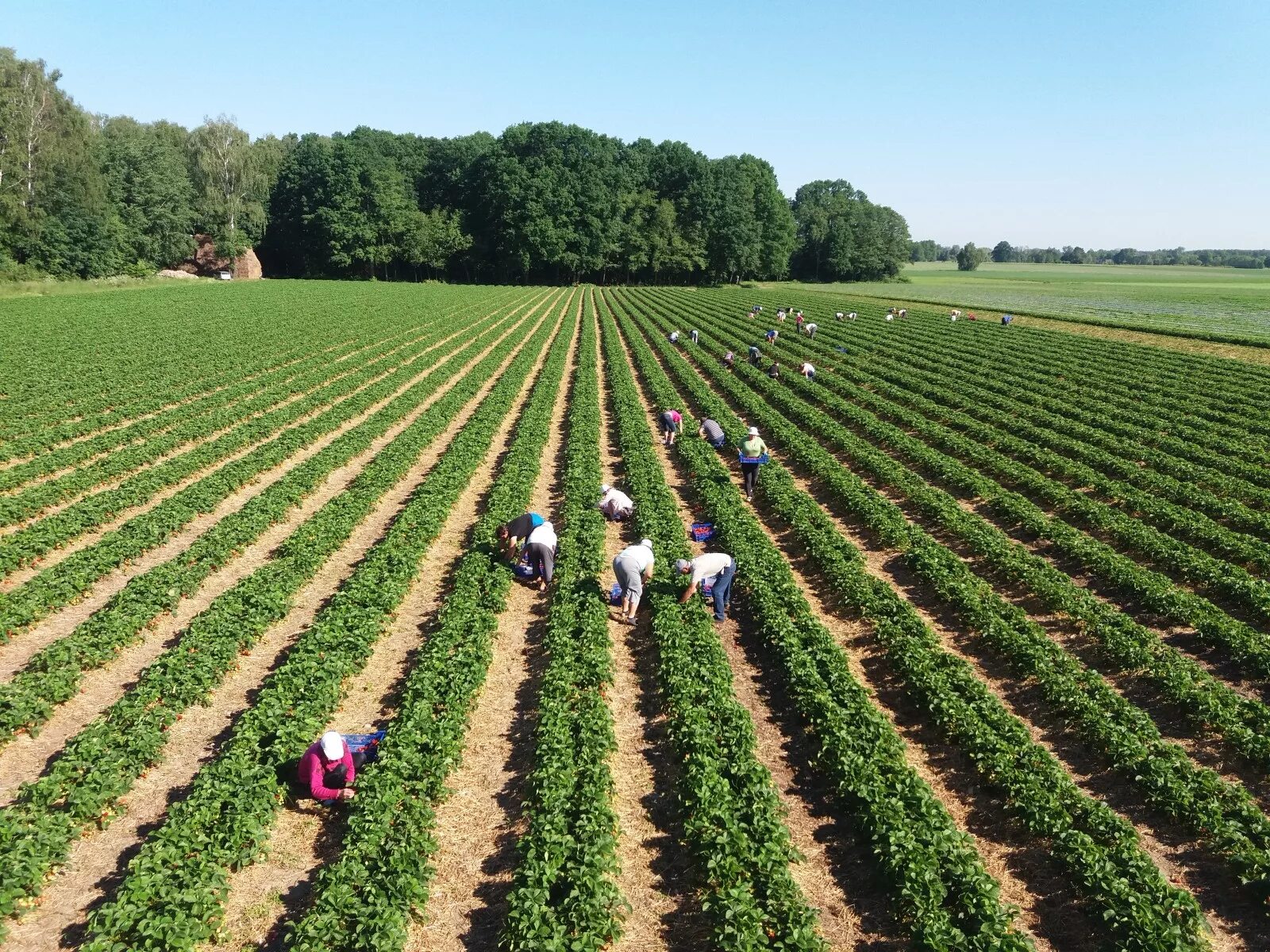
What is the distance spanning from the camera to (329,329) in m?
49.9

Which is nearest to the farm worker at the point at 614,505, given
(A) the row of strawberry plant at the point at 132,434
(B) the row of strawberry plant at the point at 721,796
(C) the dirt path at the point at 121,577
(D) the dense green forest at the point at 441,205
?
(B) the row of strawberry plant at the point at 721,796

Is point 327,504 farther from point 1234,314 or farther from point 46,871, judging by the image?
point 1234,314

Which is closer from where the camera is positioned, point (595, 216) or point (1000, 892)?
point (1000, 892)

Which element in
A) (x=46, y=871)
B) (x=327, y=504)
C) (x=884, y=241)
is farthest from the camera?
(x=884, y=241)

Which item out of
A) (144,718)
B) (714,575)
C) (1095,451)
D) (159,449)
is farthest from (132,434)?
(1095,451)

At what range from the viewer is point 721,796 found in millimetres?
8703

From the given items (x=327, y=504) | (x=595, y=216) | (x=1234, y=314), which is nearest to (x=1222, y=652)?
(x=327, y=504)

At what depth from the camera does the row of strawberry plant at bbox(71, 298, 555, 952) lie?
6895 millimetres

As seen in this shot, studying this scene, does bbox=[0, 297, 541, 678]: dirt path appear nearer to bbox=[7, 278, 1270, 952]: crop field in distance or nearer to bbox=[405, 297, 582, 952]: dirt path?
bbox=[7, 278, 1270, 952]: crop field in distance

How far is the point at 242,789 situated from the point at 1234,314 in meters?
85.9

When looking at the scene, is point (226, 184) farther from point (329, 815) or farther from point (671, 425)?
point (329, 815)

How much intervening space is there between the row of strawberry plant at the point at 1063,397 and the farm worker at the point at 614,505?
18.0m

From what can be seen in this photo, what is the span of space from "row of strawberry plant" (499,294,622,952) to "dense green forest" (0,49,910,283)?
296 feet

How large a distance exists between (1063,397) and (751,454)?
19102 mm
